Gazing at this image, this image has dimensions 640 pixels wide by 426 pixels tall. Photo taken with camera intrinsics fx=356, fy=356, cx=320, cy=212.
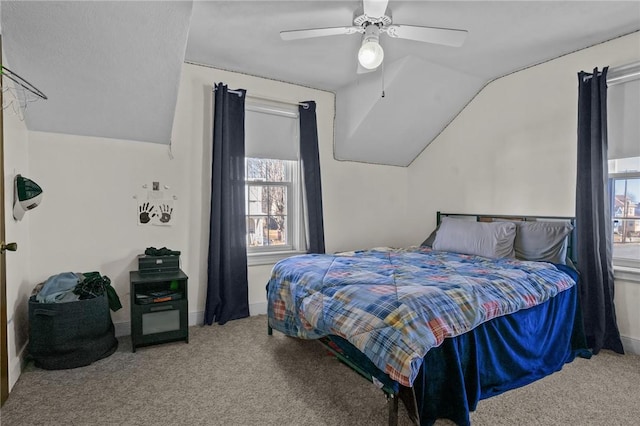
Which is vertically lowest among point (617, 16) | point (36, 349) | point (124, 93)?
point (36, 349)

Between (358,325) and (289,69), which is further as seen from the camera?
(289,69)

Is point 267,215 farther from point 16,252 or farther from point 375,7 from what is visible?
point 375,7

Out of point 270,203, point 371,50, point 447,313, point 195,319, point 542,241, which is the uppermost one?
point 371,50

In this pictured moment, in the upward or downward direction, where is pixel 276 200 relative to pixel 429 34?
downward

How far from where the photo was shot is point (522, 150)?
11.4ft

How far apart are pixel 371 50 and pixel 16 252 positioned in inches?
108

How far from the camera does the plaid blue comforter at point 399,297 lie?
5.53ft

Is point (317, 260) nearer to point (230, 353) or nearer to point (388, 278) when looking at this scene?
point (388, 278)

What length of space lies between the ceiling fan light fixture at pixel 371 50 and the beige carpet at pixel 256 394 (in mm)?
2047

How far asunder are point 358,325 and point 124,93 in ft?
7.86

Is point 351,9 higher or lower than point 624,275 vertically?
higher

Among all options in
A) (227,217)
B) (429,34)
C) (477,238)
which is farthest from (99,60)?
(477,238)

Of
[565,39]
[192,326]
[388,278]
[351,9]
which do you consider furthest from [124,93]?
[565,39]

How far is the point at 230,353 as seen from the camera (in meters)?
2.77
